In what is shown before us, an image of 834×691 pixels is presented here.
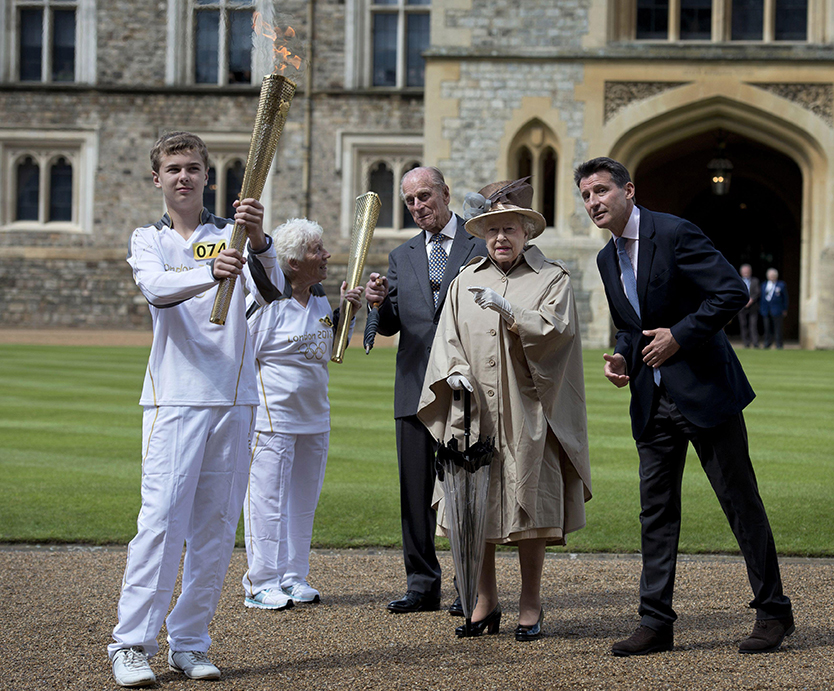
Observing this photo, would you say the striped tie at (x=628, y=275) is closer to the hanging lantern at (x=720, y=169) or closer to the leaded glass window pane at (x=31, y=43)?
the hanging lantern at (x=720, y=169)

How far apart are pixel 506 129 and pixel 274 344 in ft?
50.0

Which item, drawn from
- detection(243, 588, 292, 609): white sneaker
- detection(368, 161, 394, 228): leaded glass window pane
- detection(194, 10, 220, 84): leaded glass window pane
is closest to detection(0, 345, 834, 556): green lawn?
detection(243, 588, 292, 609): white sneaker

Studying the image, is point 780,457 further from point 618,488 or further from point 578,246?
point 578,246

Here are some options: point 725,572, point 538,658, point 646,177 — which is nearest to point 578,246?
point 646,177

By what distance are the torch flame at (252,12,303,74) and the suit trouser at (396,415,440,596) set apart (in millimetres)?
1757

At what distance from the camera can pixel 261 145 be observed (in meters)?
3.37

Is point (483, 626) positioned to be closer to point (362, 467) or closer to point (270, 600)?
point (270, 600)

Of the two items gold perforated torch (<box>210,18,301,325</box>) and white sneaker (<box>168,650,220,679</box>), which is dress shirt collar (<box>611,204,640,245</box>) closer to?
gold perforated torch (<box>210,18,301,325</box>)

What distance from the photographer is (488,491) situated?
379 centimetres

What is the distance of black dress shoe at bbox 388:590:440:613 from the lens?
4262 mm

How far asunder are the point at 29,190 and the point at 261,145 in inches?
895

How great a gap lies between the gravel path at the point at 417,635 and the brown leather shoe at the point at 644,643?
0.13ft

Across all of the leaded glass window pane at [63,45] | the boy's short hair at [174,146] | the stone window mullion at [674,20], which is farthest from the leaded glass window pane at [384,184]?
the boy's short hair at [174,146]

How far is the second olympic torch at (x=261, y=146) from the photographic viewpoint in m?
3.31
